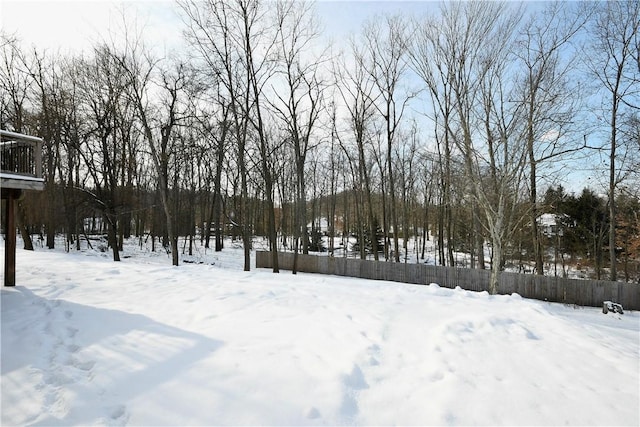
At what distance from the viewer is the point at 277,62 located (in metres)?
12.8

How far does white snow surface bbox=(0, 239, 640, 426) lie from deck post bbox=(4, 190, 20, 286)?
3.67 feet

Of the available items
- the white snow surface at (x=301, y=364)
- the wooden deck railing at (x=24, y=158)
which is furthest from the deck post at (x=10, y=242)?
the white snow surface at (x=301, y=364)

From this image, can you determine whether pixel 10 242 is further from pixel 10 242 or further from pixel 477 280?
pixel 477 280

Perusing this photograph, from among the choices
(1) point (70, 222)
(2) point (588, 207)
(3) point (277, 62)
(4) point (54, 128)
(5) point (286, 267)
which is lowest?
(5) point (286, 267)

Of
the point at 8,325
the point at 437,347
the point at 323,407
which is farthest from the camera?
the point at 8,325

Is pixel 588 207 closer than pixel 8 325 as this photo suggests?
No

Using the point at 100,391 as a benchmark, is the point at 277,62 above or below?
above


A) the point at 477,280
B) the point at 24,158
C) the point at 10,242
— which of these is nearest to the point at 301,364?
the point at 10,242

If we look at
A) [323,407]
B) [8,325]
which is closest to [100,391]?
[323,407]

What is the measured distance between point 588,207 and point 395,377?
81.7ft

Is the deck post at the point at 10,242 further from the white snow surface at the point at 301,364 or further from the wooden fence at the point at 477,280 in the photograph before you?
the wooden fence at the point at 477,280

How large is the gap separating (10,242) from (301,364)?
679 centimetres

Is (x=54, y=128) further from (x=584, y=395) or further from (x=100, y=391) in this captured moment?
(x=584, y=395)

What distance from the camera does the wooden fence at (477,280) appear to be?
11.4 m
